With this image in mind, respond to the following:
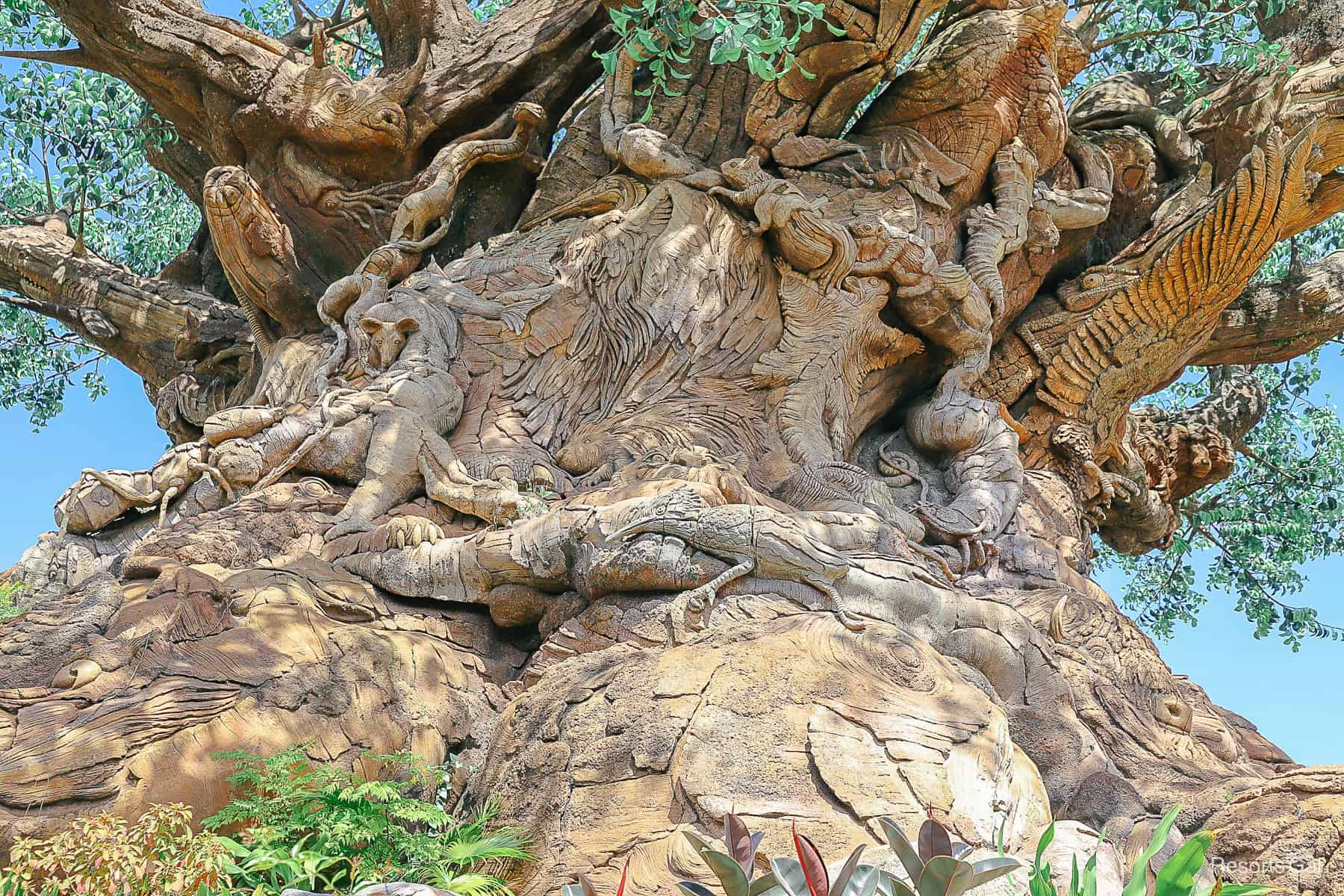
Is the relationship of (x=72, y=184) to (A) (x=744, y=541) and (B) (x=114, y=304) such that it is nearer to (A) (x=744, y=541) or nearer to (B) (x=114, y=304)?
(B) (x=114, y=304)

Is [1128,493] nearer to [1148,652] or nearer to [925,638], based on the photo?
[1148,652]

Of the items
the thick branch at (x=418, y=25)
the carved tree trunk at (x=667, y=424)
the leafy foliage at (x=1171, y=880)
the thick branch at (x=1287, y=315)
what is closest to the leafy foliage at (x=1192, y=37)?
the carved tree trunk at (x=667, y=424)

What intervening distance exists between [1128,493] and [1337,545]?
15.5 feet

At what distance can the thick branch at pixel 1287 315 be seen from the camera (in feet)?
24.5

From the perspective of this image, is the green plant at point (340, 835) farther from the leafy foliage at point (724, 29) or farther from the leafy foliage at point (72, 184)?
the leafy foliage at point (72, 184)

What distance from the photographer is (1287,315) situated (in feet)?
24.7

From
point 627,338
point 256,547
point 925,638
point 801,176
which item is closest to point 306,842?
point 256,547

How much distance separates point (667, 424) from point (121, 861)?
281 cm

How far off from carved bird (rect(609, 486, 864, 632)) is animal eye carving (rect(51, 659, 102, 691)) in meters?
1.55

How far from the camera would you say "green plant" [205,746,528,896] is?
111 inches

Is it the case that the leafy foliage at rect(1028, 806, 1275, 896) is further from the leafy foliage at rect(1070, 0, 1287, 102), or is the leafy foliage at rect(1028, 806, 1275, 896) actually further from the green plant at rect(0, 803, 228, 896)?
the leafy foliage at rect(1070, 0, 1287, 102)

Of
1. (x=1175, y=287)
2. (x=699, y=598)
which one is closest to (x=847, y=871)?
(x=699, y=598)

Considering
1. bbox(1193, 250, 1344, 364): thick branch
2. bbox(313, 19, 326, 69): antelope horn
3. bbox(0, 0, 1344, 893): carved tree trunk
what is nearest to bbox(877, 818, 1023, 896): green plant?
bbox(0, 0, 1344, 893): carved tree trunk

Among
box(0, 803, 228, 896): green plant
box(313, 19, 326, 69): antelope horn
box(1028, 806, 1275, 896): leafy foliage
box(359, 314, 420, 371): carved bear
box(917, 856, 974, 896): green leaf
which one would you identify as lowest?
box(917, 856, 974, 896): green leaf
